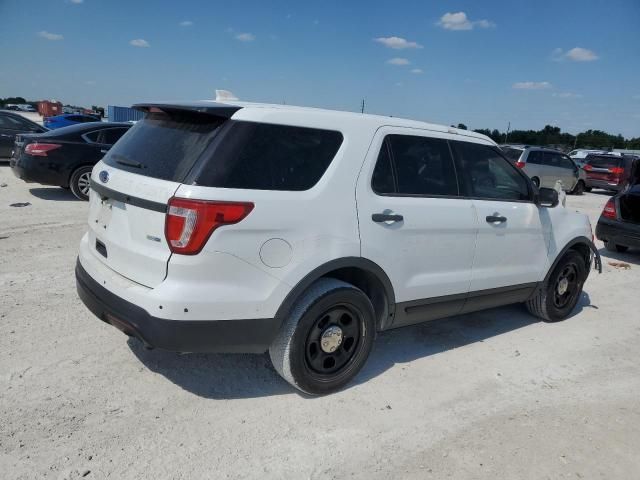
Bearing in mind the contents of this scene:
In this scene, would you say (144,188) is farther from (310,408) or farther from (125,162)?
(310,408)

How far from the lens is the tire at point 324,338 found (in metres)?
3.12

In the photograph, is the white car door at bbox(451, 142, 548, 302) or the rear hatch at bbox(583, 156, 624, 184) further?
the rear hatch at bbox(583, 156, 624, 184)

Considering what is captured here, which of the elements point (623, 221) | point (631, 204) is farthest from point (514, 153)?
point (623, 221)

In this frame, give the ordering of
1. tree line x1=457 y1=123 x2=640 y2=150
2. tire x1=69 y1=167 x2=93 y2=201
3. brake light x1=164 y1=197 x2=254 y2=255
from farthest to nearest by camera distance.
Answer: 1. tree line x1=457 y1=123 x2=640 y2=150
2. tire x1=69 y1=167 x2=93 y2=201
3. brake light x1=164 y1=197 x2=254 y2=255

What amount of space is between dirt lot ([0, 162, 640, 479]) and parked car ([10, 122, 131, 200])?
468 centimetres

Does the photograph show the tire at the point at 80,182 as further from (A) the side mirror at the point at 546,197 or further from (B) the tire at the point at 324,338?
(A) the side mirror at the point at 546,197

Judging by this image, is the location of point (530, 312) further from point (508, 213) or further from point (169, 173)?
point (169, 173)

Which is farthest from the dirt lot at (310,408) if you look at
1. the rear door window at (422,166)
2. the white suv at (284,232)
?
the rear door window at (422,166)

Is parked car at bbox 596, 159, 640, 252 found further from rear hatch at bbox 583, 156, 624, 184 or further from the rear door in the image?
rear hatch at bbox 583, 156, 624, 184

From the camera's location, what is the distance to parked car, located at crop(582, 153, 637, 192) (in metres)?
19.6

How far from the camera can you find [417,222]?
357 centimetres

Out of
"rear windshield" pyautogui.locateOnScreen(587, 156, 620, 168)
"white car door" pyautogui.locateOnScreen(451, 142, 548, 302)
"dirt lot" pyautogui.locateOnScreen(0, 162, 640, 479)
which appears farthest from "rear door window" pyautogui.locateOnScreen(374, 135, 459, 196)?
"rear windshield" pyautogui.locateOnScreen(587, 156, 620, 168)

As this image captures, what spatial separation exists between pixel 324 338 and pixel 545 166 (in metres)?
16.7

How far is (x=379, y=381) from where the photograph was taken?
367 centimetres
